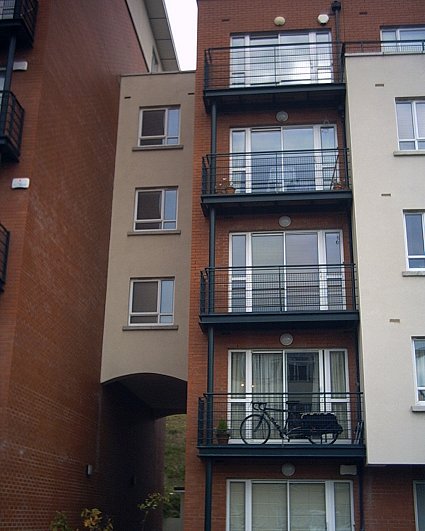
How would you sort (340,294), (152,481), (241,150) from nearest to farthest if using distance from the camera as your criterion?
(340,294), (241,150), (152,481)

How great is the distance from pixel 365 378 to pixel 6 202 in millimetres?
8069

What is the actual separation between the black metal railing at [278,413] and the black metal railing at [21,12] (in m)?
8.84

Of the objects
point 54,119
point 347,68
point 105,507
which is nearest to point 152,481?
point 105,507

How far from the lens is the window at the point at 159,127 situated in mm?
20859

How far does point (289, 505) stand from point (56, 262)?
282 inches

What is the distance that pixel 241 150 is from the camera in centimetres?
1838

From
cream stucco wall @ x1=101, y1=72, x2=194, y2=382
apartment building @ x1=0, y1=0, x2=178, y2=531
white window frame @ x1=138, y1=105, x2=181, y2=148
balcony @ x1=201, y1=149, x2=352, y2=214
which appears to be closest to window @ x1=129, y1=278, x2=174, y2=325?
cream stucco wall @ x1=101, y1=72, x2=194, y2=382

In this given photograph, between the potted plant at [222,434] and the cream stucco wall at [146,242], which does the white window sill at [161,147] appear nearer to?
the cream stucco wall at [146,242]

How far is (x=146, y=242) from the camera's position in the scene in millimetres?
19578

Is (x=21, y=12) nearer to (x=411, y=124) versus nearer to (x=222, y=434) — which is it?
(x=411, y=124)

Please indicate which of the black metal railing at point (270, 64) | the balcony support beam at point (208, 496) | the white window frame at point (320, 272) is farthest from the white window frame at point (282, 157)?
the balcony support beam at point (208, 496)

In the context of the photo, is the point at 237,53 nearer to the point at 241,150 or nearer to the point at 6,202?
the point at 241,150

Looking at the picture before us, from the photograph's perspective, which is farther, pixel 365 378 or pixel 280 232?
pixel 280 232

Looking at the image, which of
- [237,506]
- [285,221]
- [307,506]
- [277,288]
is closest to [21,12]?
[285,221]
